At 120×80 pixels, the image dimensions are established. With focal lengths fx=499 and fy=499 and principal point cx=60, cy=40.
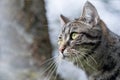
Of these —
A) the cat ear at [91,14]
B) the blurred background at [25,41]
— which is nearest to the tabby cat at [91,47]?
the cat ear at [91,14]

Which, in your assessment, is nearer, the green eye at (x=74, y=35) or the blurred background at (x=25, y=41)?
the green eye at (x=74, y=35)

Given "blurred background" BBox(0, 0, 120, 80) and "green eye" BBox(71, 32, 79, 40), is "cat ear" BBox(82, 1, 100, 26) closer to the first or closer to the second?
"green eye" BBox(71, 32, 79, 40)

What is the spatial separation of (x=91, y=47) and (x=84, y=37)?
10cm

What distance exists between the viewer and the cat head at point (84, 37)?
4.08 meters

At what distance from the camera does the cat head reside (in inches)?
161

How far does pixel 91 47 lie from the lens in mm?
4094

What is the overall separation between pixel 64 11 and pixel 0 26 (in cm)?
211

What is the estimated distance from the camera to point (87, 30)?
13.5 feet

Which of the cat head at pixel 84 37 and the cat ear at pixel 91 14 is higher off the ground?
the cat ear at pixel 91 14

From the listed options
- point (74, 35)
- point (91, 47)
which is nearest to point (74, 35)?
point (74, 35)

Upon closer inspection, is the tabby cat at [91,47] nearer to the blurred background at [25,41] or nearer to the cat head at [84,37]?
the cat head at [84,37]

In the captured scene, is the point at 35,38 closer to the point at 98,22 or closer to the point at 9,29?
the point at 9,29

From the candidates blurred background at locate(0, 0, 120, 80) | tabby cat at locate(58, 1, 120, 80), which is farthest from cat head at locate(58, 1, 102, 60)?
blurred background at locate(0, 0, 120, 80)

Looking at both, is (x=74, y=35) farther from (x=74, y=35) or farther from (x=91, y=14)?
(x=91, y=14)
